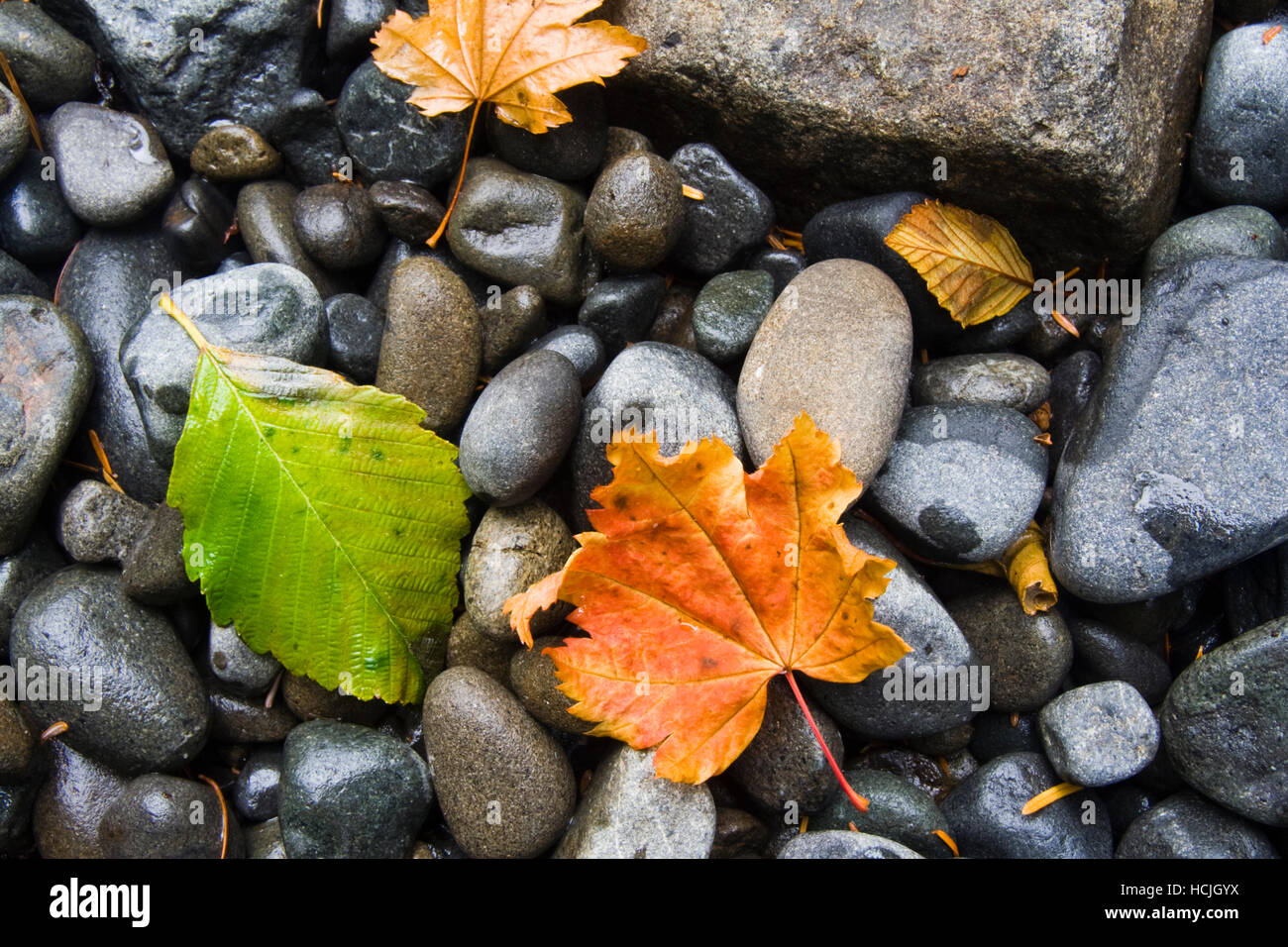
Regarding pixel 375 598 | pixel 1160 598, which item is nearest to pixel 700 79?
pixel 375 598

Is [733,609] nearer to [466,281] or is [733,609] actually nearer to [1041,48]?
[466,281]

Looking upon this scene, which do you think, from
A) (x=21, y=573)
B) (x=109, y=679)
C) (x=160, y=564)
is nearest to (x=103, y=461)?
(x=21, y=573)

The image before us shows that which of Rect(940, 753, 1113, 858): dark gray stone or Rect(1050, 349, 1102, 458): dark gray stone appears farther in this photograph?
Rect(1050, 349, 1102, 458): dark gray stone

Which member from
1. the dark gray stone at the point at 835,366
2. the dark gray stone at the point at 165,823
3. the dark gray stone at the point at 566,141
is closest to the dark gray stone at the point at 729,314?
the dark gray stone at the point at 835,366

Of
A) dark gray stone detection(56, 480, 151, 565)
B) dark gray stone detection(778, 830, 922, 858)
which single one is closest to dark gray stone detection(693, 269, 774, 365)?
dark gray stone detection(778, 830, 922, 858)

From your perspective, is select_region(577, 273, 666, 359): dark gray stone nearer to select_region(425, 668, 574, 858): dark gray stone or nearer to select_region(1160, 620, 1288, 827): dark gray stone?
select_region(425, 668, 574, 858): dark gray stone

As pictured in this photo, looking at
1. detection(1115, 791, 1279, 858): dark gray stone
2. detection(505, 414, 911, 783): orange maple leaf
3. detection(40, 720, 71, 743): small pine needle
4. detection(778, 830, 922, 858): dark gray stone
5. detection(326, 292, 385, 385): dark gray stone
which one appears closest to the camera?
detection(505, 414, 911, 783): orange maple leaf
